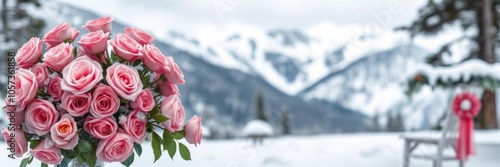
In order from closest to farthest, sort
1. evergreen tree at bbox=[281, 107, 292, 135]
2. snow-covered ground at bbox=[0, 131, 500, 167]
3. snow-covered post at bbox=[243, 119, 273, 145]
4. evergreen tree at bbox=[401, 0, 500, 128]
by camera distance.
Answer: snow-covered ground at bbox=[0, 131, 500, 167] < snow-covered post at bbox=[243, 119, 273, 145] < evergreen tree at bbox=[401, 0, 500, 128] < evergreen tree at bbox=[281, 107, 292, 135]

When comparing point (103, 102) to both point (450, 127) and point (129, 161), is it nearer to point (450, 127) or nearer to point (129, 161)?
point (129, 161)

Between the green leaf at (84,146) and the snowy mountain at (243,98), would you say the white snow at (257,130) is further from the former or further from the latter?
the green leaf at (84,146)

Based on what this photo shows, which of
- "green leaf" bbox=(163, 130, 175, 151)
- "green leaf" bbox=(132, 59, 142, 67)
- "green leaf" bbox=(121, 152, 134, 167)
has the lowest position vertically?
"green leaf" bbox=(121, 152, 134, 167)

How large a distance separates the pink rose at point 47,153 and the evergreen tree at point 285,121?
9.54 m

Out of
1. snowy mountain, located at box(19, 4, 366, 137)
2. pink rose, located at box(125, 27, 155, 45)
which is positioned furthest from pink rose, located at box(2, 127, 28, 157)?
snowy mountain, located at box(19, 4, 366, 137)

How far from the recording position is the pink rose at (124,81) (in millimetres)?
733

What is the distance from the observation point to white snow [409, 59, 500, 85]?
3742 millimetres

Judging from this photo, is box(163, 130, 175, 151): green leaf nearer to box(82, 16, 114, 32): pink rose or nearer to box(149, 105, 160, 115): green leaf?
box(149, 105, 160, 115): green leaf

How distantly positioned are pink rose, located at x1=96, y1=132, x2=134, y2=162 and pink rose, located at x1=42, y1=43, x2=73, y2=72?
0.39ft

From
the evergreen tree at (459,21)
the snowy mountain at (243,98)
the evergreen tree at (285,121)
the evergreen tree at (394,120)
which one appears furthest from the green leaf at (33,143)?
the evergreen tree at (285,121)

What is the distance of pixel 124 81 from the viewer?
2.42 feet

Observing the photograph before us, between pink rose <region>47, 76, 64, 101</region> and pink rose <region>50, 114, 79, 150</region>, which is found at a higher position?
pink rose <region>47, 76, 64, 101</region>

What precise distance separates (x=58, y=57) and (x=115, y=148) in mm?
143

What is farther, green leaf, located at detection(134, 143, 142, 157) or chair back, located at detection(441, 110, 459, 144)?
chair back, located at detection(441, 110, 459, 144)
